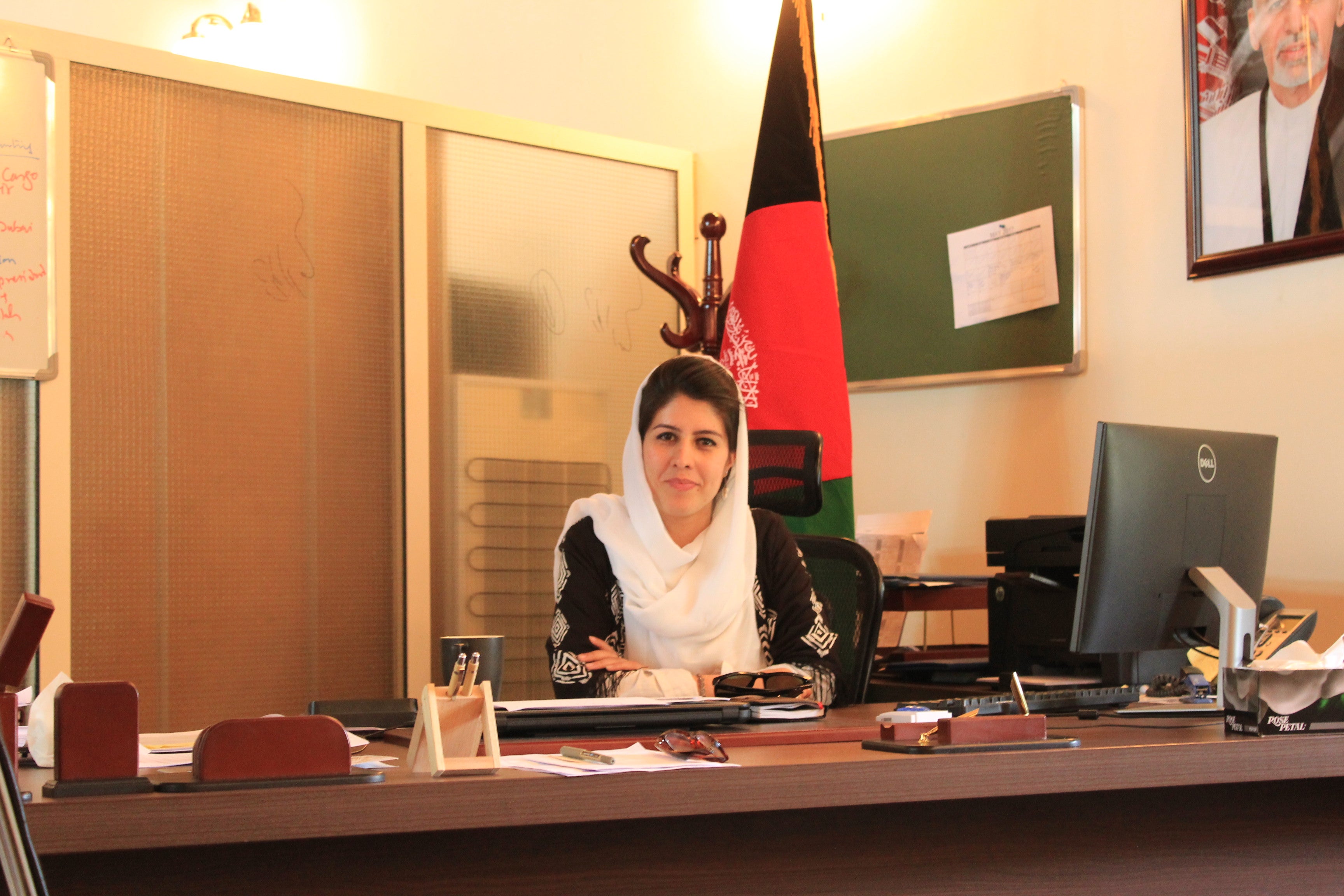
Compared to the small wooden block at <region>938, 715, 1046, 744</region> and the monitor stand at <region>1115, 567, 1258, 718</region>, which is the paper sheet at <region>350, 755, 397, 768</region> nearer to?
the small wooden block at <region>938, 715, 1046, 744</region>

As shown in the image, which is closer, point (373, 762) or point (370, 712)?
point (373, 762)

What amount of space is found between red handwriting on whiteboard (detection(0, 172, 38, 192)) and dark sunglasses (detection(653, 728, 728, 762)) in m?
2.26

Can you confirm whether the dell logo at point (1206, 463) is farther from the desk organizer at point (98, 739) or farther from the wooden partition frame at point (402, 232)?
the wooden partition frame at point (402, 232)

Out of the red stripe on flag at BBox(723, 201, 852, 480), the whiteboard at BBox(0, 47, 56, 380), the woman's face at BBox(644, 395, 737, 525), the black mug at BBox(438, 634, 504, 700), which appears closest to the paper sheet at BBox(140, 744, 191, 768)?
the black mug at BBox(438, 634, 504, 700)

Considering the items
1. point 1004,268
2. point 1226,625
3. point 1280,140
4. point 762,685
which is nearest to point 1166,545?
point 1226,625

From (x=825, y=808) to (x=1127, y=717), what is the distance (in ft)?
1.89

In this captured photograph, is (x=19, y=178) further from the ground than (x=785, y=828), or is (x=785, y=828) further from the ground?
(x=19, y=178)

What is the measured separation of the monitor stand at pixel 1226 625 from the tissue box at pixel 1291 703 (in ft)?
0.78

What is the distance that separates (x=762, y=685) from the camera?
1.55 m

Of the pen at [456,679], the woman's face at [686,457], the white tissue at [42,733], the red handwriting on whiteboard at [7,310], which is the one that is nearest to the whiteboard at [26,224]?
the red handwriting on whiteboard at [7,310]

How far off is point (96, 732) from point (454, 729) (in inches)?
9.8

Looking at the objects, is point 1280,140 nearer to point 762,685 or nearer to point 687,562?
point 687,562

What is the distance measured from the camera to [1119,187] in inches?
111

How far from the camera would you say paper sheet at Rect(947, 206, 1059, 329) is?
2906 millimetres
